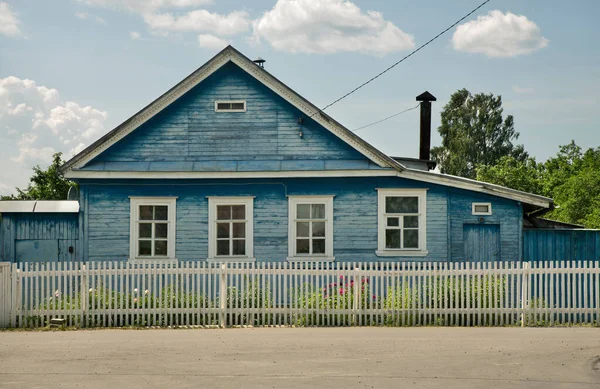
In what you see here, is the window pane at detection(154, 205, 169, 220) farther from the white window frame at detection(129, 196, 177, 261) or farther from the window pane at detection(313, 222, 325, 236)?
the window pane at detection(313, 222, 325, 236)

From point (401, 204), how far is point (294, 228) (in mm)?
2814

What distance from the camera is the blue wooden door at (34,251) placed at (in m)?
19.7

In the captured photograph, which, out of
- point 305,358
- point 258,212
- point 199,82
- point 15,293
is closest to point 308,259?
point 258,212

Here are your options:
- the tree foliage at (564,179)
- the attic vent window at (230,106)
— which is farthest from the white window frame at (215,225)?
the tree foliage at (564,179)

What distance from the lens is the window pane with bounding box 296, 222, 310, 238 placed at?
19.7 meters

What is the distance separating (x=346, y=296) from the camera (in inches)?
631

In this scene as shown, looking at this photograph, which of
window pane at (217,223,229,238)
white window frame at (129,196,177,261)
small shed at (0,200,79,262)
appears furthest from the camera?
window pane at (217,223,229,238)

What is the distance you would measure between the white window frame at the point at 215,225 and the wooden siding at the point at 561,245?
275 inches

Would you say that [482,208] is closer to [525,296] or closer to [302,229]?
[525,296]

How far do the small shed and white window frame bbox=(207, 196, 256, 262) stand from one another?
3.45 m

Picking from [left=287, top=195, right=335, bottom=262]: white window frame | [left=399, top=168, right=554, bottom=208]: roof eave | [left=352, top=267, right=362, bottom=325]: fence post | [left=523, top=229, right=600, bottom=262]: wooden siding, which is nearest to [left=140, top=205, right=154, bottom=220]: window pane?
[left=287, top=195, right=335, bottom=262]: white window frame

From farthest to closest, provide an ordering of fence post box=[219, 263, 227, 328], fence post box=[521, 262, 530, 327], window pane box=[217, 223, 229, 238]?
window pane box=[217, 223, 229, 238] < fence post box=[521, 262, 530, 327] < fence post box=[219, 263, 227, 328]

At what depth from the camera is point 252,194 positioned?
19.8 metres

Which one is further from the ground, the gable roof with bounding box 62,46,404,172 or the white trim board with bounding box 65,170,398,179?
the gable roof with bounding box 62,46,404,172
